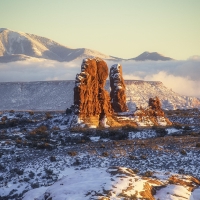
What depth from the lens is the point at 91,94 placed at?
56938mm

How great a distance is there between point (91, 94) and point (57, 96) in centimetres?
12675

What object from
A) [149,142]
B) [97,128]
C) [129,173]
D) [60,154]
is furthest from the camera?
[97,128]

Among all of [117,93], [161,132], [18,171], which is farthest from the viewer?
[117,93]

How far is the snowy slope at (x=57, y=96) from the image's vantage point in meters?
172

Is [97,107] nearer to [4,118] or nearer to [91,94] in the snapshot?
[91,94]

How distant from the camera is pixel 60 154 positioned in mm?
37688

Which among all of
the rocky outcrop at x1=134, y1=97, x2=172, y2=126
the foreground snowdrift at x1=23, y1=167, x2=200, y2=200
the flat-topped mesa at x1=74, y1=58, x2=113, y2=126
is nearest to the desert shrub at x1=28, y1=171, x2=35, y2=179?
the foreground snowdrift at x1=23, y1=167, x2=200, y2=200

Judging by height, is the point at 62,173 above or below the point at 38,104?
above

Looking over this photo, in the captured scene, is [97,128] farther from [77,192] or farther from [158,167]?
[77,192]

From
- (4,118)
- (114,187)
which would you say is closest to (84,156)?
(114,187)

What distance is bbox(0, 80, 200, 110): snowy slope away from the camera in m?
172

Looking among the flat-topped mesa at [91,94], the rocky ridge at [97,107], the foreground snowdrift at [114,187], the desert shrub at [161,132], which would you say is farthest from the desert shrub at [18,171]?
the flat-topped mesa at [91,94]

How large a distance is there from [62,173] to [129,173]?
9.78 m

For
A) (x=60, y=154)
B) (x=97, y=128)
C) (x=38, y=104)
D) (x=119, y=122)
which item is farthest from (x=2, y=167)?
(x=38, y=104)
